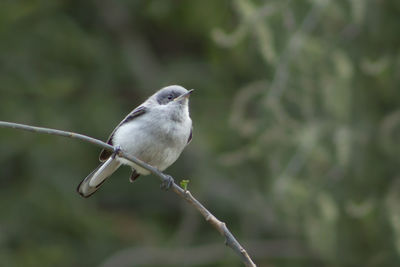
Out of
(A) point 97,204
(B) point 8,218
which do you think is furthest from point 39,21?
(A) point 97,204

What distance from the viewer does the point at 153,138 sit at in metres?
4.54

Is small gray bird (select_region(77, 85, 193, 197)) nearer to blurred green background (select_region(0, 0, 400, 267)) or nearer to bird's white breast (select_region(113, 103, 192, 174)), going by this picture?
bird's white breast (select_region(113, 103, 192, 174))

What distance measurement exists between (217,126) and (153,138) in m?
5.18

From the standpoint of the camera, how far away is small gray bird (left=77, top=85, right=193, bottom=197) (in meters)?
4.54

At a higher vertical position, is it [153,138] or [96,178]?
[153,138]

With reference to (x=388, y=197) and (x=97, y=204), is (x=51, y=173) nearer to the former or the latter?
(x=97, y=204)

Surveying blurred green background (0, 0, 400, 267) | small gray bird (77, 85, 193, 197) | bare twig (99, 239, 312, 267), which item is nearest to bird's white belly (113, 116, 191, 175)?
small gray bird (77, 85, 193, 197)

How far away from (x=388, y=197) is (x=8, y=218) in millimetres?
4979

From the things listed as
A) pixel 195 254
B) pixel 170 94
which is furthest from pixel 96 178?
pixel 195 254

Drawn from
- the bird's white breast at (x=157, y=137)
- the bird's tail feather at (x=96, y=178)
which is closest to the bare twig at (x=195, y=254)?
the bird's tail feather at (x=96, y=178)

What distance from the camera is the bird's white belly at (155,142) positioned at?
4.54m

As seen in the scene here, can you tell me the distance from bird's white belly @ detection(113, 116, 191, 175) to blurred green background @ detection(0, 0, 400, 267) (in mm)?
1350

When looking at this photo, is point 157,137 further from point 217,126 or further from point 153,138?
point 217,126

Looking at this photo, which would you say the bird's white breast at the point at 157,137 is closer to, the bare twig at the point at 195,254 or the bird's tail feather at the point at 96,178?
the bird's tail feather at the point at 96,178
